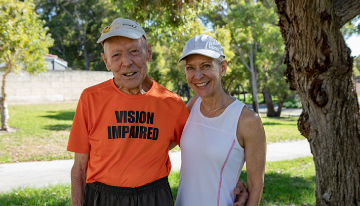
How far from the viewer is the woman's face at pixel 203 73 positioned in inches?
84.0

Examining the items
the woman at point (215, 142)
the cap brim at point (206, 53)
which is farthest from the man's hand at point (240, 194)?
the cap brim at point (206, 53)

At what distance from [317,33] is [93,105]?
2520mm

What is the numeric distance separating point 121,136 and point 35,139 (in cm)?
802

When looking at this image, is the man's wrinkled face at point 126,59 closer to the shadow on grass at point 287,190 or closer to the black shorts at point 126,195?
the black shorts at point 126,195

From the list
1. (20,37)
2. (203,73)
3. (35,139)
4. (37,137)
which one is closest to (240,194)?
(203,73)

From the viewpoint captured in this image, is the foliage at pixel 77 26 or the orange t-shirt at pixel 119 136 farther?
the foliage at pixel 77 26

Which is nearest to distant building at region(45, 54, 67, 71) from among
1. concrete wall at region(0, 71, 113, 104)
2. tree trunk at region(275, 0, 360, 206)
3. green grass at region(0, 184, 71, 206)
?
concrete wall at region(0, 71, 113, 104)

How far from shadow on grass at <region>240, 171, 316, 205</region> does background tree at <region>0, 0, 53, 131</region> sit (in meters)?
8.21

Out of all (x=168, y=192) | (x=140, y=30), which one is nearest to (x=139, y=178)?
(x=168, y=192)

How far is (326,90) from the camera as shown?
3.30 m

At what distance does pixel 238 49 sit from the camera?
1923cm

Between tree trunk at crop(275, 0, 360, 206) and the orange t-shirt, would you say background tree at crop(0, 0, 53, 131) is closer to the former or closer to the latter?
the orange t-shirt

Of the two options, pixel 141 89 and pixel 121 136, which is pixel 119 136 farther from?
pixel 141 89

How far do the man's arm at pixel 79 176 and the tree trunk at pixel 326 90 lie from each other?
8.39ft
